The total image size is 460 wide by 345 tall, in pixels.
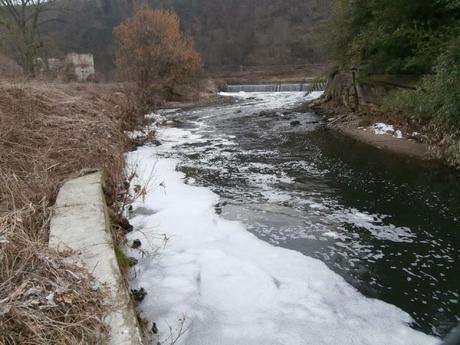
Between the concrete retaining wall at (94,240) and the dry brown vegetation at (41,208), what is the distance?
0.10 meters

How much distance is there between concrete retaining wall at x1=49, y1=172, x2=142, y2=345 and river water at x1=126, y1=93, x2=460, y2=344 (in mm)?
740

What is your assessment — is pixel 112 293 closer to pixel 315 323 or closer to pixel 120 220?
pixel 315 323

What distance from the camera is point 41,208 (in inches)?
156

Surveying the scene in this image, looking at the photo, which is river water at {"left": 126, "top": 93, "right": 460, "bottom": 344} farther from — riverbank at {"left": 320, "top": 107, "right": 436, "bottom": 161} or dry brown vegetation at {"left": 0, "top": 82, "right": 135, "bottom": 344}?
dry brown vegetation at {"left": 0, "top": 82, "right": 135, "bottom": 344}

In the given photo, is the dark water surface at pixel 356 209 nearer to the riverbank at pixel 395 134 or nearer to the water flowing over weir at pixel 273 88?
the riverbank at pixel 395 134

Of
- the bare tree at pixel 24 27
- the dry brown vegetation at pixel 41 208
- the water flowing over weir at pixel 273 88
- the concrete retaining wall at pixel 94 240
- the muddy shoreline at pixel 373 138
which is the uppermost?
the bare tree at pixel 24 27

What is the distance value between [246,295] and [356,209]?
2811mm

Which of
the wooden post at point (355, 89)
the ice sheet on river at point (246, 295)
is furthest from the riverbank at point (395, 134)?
the ice sheet on river at point (246, 295)

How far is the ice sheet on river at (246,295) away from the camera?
3.25 m

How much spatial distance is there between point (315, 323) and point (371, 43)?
1095 centimetres

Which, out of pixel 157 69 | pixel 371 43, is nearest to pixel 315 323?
pixel 371 43

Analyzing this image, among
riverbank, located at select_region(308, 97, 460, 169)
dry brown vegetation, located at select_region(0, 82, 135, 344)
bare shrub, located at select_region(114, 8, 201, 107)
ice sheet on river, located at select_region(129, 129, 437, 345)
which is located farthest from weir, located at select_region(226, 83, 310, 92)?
ice sheet on river, located at select_region(129, 129, 437, 345)

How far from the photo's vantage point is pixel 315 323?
11.1 ft

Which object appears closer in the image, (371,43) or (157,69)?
(371,43)
